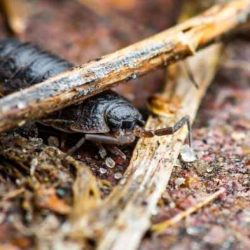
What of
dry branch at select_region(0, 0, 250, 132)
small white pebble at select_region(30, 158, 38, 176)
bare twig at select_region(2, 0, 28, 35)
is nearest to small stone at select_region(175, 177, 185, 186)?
dry branch at select_region(0, 0, 250, 132)

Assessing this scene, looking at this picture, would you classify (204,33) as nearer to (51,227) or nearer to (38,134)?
(38,134)

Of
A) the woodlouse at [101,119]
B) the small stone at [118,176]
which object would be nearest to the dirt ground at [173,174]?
Answer: the small stone at [118,176]

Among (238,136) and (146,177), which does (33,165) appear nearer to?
(146,177)

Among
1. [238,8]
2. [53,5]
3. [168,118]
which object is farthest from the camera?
[53,5]

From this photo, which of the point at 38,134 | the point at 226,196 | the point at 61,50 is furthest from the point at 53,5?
the point at 226,196

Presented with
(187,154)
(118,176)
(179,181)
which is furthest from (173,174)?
(118,176)

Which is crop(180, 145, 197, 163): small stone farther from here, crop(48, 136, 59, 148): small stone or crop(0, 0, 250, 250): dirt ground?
A: crop(48, 136, 59, 148): small stone

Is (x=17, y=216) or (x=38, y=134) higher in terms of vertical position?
(x=38, y=134)
